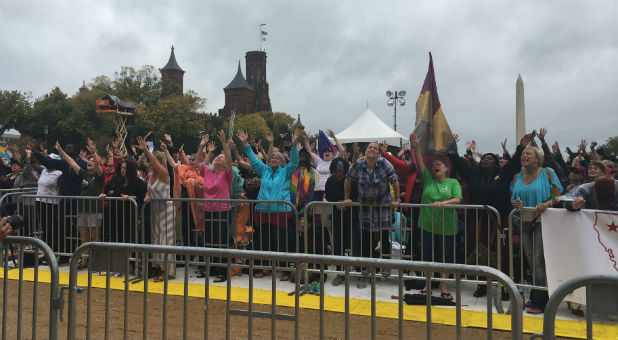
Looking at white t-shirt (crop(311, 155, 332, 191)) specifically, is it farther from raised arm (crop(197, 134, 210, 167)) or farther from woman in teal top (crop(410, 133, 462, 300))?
woman in teal top (crop(410, 133, 462, 300))

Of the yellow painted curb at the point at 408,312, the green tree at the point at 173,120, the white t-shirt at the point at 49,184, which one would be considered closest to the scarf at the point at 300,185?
the yellow painted curb at the point at 408,312

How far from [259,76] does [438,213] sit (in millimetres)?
143072

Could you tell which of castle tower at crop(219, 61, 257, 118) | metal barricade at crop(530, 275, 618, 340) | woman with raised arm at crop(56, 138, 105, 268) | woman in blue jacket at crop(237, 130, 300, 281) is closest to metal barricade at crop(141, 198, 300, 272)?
woman in blue jacket at crop(237, 130, 300, 281)

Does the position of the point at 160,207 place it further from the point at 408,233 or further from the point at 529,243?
the point at 529,243

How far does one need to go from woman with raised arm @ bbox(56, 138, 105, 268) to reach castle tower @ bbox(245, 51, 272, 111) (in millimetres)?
136847

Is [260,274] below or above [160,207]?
below

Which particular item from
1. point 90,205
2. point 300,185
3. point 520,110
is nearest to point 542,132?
point 300,185

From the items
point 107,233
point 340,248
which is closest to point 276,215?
point 340,248

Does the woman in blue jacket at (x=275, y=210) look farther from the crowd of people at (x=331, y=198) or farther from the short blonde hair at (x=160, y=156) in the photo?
the short blonde hair at (x=160, y=156)

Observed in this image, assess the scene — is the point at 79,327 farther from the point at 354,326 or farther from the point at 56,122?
the point at 56,122

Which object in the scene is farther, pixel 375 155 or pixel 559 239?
pixel 375 155

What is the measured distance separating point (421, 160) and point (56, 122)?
67741 mm

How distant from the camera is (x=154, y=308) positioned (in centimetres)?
623

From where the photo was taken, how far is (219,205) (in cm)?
764
